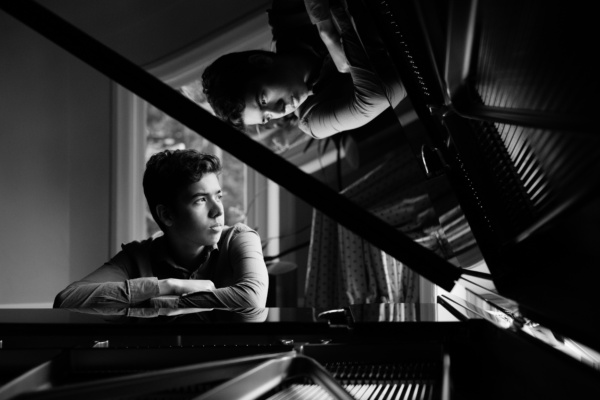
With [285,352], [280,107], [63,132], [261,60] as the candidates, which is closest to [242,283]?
[280,107]

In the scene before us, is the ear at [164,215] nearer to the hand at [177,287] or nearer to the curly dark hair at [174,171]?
the curly dark hair at [174,171]

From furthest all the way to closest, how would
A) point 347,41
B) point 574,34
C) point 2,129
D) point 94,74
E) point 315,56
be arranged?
point 94,74 < point 2,129 < point 315,56 < point 347,41 < point 574,34

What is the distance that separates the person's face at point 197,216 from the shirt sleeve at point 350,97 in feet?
2.06

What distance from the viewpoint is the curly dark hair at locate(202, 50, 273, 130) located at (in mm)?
2141

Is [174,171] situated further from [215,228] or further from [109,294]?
[109,294]

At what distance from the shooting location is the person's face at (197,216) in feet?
7.54

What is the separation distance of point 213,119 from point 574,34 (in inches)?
36.4

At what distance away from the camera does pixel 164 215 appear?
2346 millimetres

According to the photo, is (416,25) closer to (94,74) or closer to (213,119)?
(213,119)

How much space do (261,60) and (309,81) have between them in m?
0.46

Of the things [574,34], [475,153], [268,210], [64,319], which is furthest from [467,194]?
[268,210]

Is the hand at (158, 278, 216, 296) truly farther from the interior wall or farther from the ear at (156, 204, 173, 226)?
the interior wall

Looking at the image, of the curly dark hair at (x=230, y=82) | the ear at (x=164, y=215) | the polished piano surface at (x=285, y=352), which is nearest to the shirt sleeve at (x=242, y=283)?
the ear at (x=164, y=215)

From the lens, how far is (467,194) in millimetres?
929
